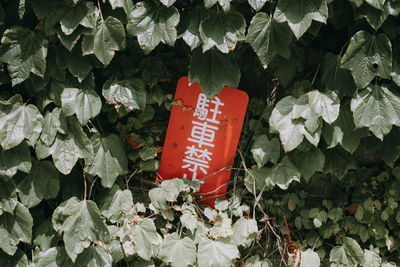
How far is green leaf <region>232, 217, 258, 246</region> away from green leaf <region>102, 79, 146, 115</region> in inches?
39.1

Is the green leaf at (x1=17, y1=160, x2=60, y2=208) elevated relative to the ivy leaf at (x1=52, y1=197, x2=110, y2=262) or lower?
elevated

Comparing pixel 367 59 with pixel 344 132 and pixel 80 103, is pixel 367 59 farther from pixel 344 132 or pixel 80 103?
pixel 80 103

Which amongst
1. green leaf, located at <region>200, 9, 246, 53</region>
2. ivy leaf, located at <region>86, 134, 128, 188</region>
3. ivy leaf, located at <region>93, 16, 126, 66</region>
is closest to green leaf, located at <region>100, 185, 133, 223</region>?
ivy leaf, located at <region>86, 134, 128, 188</region>

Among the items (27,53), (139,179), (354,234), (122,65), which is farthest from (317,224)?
(27,53)

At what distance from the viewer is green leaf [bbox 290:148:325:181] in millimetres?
2330

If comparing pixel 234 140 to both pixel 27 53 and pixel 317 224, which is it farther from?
pixel 27 53

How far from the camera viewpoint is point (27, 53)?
6.80 feet

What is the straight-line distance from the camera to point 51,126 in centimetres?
216

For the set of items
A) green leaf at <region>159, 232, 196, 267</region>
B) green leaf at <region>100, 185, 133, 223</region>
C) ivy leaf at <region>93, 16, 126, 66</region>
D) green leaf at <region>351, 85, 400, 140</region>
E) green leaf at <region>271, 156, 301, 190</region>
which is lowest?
green leaf at <region>159, 232, 196, 267</region>

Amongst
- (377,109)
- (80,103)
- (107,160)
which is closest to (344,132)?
(377,109)

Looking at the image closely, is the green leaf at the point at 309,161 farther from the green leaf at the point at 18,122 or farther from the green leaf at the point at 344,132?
the green leaf at the point at 18,122

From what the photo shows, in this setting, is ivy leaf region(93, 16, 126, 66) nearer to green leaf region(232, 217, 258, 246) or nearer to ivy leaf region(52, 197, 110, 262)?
ivy leaf region(52, 197, 110, 262)

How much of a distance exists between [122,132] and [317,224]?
1497mm

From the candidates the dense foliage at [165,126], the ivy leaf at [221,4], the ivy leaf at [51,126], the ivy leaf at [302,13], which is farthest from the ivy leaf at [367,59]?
the ivy leaf at [51,126]
